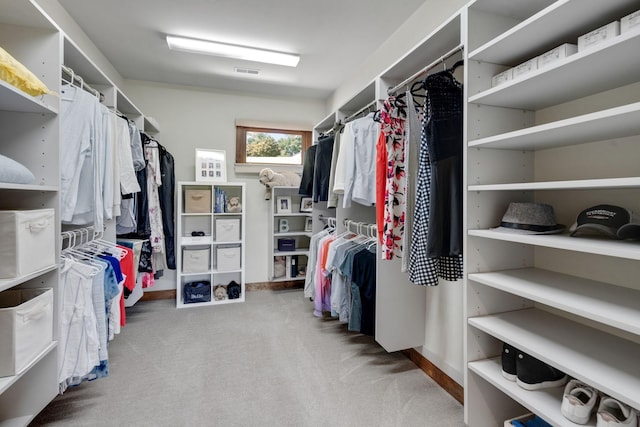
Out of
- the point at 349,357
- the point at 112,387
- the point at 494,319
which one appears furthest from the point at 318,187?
the point at 112,387

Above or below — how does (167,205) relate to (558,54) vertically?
below

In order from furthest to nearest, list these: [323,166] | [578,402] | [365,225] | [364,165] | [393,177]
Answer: [323,166]
[365,225]
[364,165]
[393,177]
[578,402]

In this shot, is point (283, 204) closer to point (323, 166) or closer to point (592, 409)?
point (323, 166)

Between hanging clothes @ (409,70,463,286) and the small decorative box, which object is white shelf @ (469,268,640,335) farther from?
the small decorative box

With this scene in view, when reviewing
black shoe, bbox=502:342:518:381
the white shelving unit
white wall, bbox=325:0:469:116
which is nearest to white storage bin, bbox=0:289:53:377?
black shoe, bbox=502:342:518:381

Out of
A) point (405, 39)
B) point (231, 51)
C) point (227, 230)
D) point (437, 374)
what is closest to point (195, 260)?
point (227, 230)

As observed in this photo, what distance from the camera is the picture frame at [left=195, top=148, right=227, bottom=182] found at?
3635 mm

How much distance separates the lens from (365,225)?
2418mm

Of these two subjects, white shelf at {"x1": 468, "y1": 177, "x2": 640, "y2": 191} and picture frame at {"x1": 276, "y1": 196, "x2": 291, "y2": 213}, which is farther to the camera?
picture frame at {"x1": 276, "y1": 196, "x2": 291, "y2": 213}

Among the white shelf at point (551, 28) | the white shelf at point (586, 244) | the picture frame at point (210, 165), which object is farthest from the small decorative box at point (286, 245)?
the white shelf at point (551, 28)

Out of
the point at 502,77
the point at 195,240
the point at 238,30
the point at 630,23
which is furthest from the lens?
the point at 195,240

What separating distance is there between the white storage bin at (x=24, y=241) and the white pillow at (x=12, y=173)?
0.42 feet

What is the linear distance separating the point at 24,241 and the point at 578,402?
2.08 meters

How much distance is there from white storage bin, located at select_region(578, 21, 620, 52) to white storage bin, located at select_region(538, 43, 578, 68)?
0.14 ft
